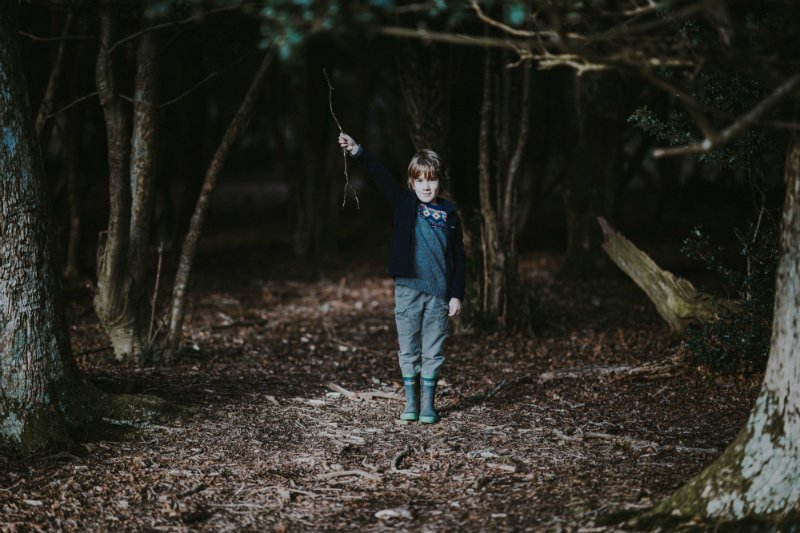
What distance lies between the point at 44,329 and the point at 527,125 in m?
5.79

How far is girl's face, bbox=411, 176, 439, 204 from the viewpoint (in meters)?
6.13

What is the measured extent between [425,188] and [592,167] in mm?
7174

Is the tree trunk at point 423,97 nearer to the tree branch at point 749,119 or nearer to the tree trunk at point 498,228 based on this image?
the tree trunk at point 498,228

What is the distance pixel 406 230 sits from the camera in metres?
6.20

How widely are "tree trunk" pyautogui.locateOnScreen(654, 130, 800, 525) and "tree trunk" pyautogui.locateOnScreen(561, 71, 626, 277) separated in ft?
28.3

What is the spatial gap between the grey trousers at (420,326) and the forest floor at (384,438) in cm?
45

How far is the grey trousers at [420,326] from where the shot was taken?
6.27 meters

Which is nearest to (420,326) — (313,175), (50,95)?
(50,95)

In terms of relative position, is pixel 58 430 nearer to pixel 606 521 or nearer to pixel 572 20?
pixel 606 521

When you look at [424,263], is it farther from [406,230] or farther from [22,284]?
[22,284]

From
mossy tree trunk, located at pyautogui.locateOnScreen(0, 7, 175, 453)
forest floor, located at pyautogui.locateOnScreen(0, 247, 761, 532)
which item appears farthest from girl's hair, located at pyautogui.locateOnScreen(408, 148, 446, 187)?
mossy tree trunk, located at pyautogui.locateOnScreen(0, 7, 175, 453)

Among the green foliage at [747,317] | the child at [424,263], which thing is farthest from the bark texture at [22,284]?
the green foliage at [747,317]

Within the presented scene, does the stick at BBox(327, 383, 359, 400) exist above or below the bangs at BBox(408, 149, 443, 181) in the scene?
below

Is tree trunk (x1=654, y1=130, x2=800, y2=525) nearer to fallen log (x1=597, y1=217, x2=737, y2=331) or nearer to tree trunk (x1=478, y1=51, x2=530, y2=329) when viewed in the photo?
fallen log (x1=597, y1=217, x2=737, y2=331)
